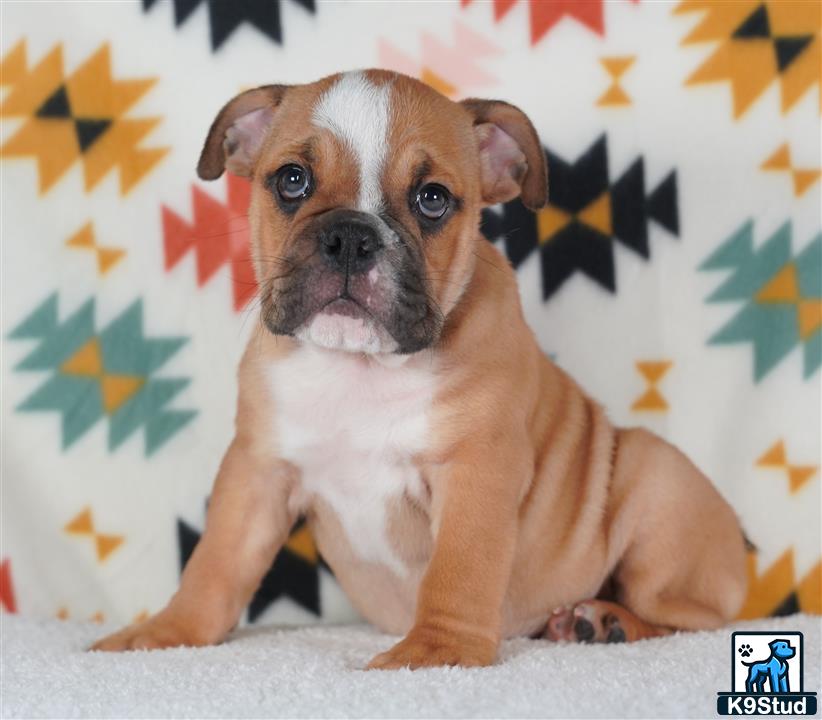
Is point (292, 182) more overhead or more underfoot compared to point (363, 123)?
more underfoot

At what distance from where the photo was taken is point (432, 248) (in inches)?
132

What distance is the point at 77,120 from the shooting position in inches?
174

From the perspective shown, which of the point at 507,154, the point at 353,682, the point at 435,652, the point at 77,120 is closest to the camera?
the point at 353,682

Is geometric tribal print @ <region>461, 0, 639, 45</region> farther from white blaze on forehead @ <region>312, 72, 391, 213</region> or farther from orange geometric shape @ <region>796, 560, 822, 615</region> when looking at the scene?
orange geometric shape @ <region>796, 560, 822, 615</region>

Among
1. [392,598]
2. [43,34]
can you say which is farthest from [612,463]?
[43,34]

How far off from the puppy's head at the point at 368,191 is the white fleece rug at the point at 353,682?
0.78m

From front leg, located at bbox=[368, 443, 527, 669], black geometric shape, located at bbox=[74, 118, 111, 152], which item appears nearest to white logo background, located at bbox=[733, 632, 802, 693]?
front leg, located at bbox=[368, 443, 527, 669]

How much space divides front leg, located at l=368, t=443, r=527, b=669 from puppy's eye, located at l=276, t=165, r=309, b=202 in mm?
790

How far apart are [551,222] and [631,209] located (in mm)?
276

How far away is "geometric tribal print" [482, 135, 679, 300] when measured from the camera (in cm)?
448

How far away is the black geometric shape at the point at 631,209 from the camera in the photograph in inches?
176

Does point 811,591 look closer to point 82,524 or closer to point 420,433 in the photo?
point 420,433

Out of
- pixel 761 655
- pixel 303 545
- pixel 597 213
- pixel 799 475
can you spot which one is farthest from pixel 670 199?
pixel 761 655

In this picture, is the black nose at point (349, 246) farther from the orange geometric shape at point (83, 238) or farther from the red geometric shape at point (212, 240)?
the orange geometric shape at point (83, 238)
